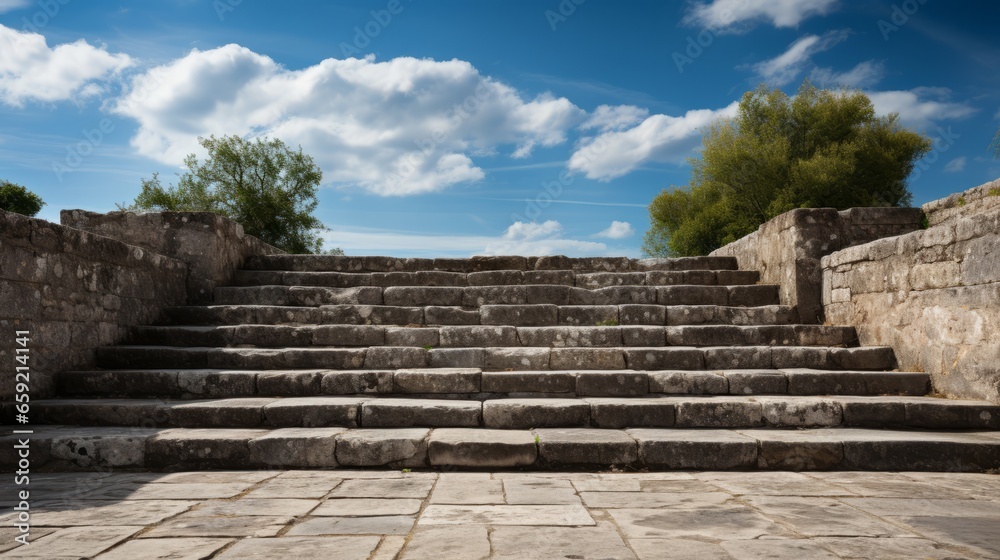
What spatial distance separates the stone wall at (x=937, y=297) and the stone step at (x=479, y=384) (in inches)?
14.4

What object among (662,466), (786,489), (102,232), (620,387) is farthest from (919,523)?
(102,232)

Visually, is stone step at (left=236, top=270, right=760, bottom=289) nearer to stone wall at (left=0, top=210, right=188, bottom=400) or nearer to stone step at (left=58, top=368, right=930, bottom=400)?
stone wall at (left=0, top=210, right=188, bottom=400)

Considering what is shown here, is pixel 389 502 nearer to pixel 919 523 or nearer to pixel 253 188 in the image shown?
pixel 919 523

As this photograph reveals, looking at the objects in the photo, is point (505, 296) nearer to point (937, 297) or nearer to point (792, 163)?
point (937, 297)

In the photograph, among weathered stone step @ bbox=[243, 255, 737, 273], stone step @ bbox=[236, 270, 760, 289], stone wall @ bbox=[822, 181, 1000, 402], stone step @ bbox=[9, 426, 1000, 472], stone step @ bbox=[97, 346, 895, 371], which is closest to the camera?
stone step @ bbox=[9, 426, 1000, 472]

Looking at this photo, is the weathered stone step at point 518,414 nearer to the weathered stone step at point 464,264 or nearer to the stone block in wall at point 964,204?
the stone block in wall at point 964,204

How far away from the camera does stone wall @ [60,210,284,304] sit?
25.3 ft

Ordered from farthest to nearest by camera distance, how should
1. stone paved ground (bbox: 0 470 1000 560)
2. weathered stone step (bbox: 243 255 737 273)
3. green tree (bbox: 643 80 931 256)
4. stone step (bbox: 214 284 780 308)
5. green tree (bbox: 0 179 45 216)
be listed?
green tree (bbox: 0 179 45 216) → green tree (bbox: 643 80 931 256) → weathered stone step (bbox: 243 255 737 273) → stone step (bbox: 214 284 780 308) → stone paved ground (bbox: 0 470 1000 560)

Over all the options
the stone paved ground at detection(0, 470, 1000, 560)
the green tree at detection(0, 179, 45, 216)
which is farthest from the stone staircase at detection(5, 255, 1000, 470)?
the green tree at detection(0, 179, 45, 216)

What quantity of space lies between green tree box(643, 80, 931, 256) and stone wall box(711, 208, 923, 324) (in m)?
14.6

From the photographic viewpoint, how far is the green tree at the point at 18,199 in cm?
2636

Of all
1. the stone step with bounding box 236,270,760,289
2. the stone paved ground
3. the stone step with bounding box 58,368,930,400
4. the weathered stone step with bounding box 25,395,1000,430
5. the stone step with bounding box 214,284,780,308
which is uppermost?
the stone step with bounding box 236,270,760,289

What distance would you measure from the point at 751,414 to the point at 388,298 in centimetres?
426

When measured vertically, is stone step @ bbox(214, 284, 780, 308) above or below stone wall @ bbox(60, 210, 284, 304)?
below
